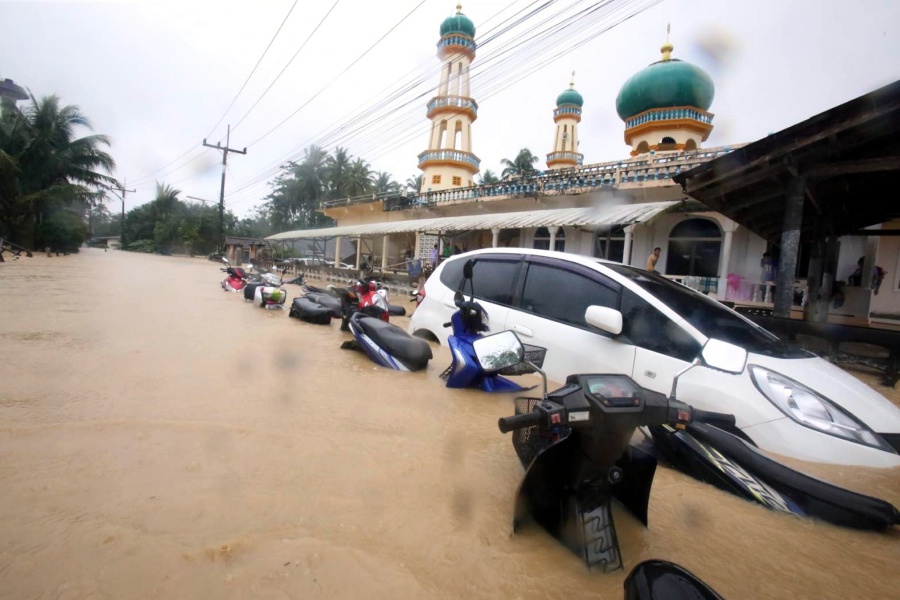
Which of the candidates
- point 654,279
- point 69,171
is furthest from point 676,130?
point 69,171

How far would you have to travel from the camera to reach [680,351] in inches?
109

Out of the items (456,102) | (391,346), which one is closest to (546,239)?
(456,102)

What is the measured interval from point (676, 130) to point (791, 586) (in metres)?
17.6

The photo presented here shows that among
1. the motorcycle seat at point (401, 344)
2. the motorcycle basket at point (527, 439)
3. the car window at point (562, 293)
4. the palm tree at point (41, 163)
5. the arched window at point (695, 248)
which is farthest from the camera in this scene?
the palm tree at point (41, 163)

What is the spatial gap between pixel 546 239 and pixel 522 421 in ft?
49.0

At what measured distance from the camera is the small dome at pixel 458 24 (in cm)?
2333

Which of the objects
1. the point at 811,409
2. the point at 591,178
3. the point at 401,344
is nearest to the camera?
the point at 811,409

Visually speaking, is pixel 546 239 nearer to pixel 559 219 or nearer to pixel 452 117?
pixel 559 219

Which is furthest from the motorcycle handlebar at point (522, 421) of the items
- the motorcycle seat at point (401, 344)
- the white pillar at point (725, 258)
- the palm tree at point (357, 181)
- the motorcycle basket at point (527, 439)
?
the palm tree at point (357, 181)

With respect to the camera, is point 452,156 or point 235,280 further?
point 452,156

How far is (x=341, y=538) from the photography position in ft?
5.55

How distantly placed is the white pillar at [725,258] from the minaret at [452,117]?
14.2 metres

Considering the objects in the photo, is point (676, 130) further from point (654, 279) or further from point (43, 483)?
point (43, 483)

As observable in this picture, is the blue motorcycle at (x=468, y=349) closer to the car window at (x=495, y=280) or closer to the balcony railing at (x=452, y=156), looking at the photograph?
the car window at (x=495, y=280)
